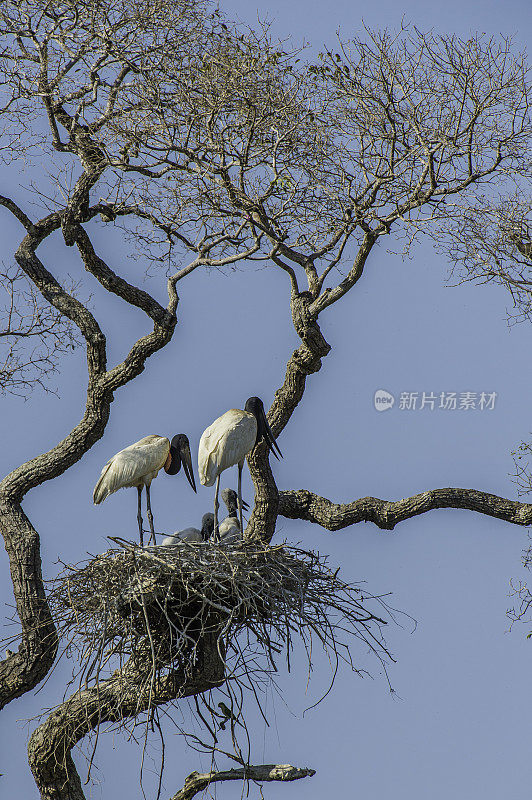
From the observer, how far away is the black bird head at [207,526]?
8.72 metres

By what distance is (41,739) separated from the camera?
7867 millimetres

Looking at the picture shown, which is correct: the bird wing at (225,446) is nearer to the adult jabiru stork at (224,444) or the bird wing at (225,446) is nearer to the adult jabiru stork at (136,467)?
the adult jabiru stork at (224,444)

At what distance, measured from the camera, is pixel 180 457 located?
28.6 ft

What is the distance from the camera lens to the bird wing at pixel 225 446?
26.0 ft

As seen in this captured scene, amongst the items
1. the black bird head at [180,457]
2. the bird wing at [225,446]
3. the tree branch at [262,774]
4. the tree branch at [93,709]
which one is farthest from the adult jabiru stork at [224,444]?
the tree branch at [262,774]

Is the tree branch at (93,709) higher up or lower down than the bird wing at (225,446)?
lower down

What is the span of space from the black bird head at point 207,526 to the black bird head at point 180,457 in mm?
348

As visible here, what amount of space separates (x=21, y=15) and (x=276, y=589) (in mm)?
5045

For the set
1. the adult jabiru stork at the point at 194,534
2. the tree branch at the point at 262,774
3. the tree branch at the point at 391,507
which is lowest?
the tree branch at the point at 262,774

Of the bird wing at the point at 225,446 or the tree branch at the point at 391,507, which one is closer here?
the bird wing at the point at 225,446

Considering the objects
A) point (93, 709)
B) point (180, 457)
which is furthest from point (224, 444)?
point (93, 709)

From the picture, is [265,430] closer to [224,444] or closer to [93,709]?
[224,444]

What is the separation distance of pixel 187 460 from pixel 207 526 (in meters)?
0.56

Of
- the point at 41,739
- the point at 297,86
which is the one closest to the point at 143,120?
the point at 297,86
